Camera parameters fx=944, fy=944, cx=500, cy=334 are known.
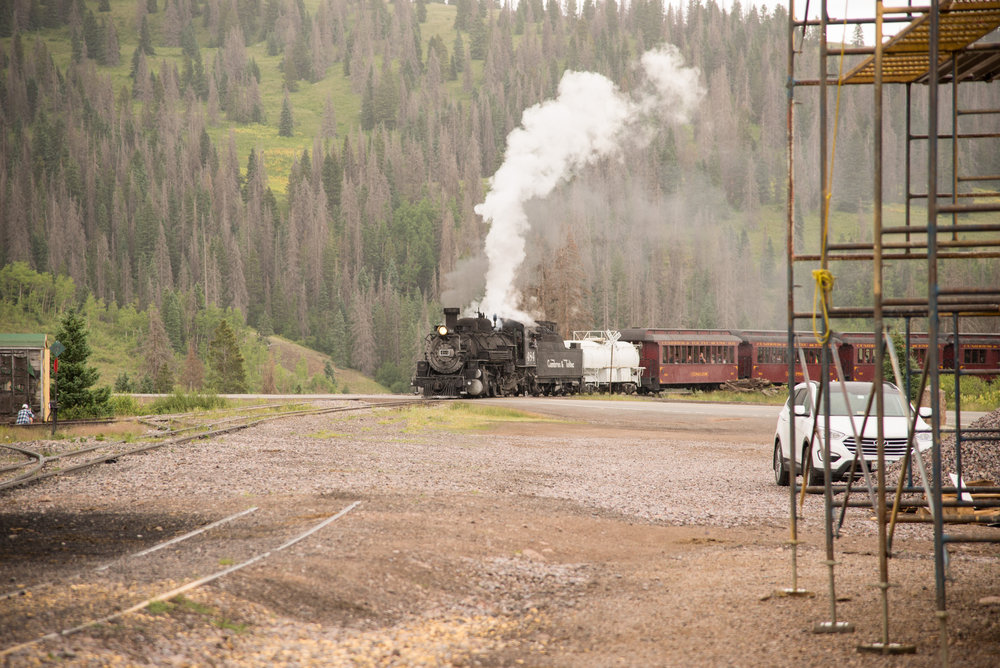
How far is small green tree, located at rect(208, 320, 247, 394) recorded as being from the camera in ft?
245

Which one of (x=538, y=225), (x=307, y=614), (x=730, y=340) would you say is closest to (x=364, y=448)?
(x=307, y=614)

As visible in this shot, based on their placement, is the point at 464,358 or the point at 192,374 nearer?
the point at 464,358

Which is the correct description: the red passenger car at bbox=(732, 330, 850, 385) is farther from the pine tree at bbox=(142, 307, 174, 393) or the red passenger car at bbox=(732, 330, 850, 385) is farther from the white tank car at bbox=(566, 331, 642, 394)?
the pine tree at bbox=(142, 307, 174, 393)

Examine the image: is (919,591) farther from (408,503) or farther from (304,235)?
(304,235)

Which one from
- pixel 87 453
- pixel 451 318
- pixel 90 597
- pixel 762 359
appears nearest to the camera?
pixel 90 597

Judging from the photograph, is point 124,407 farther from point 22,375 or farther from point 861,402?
point 861,402

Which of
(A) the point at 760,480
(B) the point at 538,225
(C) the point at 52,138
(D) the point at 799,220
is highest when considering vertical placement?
(C) the point at 52,138

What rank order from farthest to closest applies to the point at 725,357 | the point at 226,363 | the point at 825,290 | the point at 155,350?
the point at 155,350
the point at 226,363
the point at 725,357
the point at 825,290

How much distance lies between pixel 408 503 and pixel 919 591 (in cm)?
675

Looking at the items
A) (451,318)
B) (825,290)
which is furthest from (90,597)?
(451,318)

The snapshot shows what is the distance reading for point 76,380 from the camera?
3544cm

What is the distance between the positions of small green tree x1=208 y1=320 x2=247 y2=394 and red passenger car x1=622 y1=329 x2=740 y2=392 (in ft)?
118

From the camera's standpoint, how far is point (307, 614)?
714cm

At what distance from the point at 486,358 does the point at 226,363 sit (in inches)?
1485
